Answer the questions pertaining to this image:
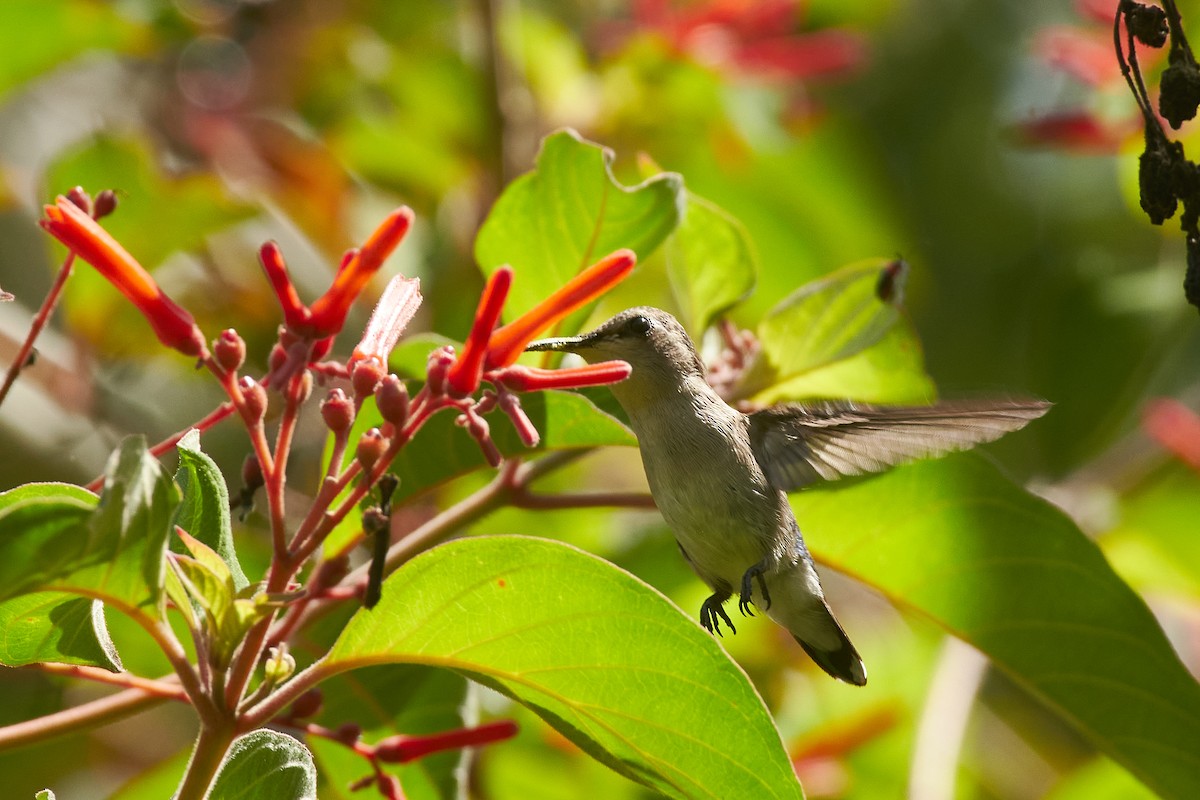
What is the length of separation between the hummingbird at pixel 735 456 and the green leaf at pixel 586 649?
0.51 m

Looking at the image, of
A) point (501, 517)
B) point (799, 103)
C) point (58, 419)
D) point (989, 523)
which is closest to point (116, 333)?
point (58, 419)

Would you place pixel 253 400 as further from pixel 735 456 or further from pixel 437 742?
pixel 735 456

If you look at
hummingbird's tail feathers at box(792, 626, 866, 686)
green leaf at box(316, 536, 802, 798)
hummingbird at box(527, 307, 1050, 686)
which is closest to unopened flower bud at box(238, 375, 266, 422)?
green leaf at box(316, 536, 802, 798)

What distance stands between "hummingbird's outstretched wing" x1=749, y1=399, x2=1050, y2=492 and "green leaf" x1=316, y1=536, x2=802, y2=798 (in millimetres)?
561

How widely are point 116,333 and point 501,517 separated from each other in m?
1.04

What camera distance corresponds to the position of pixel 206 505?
133 cm

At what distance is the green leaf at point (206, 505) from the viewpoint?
1322mm

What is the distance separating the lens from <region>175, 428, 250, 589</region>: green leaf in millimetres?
1322

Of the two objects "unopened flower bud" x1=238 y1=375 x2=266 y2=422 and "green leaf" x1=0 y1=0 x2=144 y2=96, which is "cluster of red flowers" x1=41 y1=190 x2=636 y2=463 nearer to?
"unopened flower bud" x1=238 y1=375 x2=266 y2=422

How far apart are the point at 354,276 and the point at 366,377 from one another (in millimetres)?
118

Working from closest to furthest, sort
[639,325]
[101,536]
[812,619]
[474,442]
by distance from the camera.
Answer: [101,536] → [474,442] → [639,325] → [812,619]

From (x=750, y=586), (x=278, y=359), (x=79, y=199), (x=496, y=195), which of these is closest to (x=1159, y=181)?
(x=750, y=586)

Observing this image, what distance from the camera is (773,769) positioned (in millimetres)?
1329

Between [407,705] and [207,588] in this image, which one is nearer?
[207,588]
